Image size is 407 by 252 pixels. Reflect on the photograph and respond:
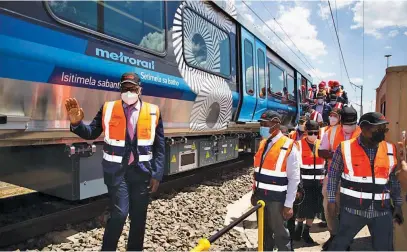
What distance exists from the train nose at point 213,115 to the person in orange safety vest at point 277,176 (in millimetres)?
2970

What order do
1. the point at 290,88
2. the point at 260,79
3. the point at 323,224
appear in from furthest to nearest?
the point at 290,88, the point at 260,79, the point at 323,224

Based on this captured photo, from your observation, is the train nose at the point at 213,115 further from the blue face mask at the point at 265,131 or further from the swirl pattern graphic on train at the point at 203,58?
the blue face mask at the point at 265,131

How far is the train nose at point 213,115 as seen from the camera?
625cm

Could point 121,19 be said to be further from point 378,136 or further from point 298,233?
point 298,233

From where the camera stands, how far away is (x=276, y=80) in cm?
1069

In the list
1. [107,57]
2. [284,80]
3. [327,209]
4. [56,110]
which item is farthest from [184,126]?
[284,80]

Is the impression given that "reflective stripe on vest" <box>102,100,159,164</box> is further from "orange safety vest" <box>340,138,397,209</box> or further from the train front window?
"orange safety vest" <box>340,138,397,209</box>

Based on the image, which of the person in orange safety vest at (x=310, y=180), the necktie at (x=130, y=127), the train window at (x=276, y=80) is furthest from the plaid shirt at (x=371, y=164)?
the train window at (x=276, y=80)

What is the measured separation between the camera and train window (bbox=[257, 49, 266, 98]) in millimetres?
8875

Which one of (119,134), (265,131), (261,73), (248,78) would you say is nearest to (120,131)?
A: (119,134)

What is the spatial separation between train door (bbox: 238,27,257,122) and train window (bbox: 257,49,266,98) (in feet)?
1.40

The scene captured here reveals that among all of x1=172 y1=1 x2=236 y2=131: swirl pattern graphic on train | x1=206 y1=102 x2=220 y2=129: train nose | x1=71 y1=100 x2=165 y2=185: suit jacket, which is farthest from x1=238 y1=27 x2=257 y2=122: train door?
x1=71 y1=100 x2=165 y2=185: suit jacket

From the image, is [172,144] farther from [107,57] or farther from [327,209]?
[327,209]

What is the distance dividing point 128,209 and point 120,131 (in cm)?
68
